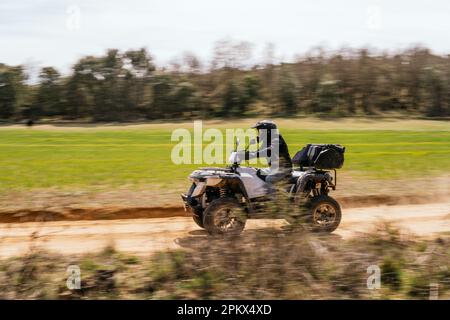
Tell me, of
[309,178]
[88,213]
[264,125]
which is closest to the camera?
[264,125]

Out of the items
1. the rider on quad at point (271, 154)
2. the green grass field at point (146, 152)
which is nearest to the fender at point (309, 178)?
the rider on quad at point (271, 154)

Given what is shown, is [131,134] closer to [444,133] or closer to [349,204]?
[444,133]

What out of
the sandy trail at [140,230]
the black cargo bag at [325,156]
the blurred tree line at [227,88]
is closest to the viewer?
the sandy trail at [140,230]

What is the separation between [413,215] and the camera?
13.3 meters

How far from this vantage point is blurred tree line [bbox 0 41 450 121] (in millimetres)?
50938

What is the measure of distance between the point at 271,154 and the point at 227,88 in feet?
135

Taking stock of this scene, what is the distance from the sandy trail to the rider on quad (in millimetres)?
1231

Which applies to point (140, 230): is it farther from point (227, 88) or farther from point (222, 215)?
point (227, 88)

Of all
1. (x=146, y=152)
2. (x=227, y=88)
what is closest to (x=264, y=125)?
(x=146, y=152)

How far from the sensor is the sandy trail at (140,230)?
1010 cm

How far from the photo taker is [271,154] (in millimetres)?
10430

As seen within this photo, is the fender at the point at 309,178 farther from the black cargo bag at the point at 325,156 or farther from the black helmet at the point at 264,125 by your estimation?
the black helmet at the point at 264,125

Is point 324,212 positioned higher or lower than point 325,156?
lower

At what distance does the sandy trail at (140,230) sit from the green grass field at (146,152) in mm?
4937
